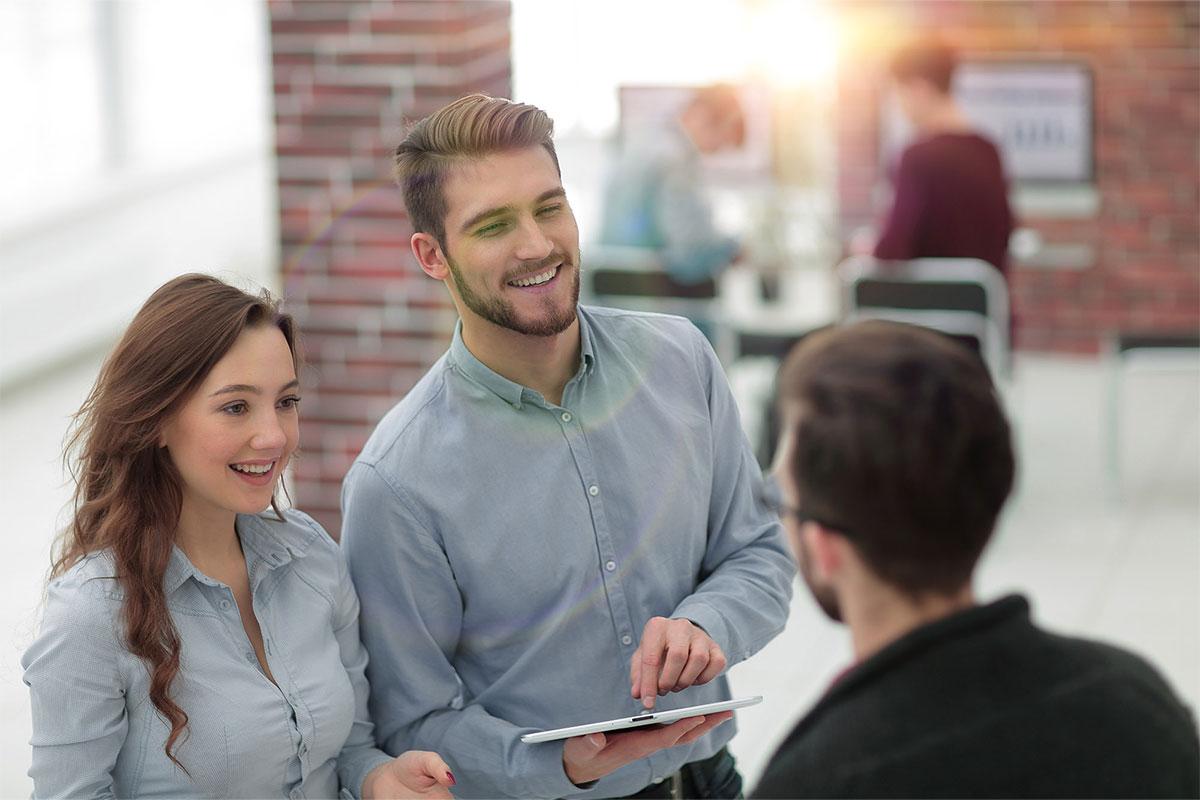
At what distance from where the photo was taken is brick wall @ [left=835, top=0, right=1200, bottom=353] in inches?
306

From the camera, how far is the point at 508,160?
2.15m

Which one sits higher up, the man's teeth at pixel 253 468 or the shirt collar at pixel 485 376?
the shirt collar at pixel 485 376

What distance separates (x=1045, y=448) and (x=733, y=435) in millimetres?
4879

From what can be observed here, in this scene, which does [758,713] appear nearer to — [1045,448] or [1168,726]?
[1045,448]

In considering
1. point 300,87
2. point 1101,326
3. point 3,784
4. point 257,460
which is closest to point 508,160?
point 257,460

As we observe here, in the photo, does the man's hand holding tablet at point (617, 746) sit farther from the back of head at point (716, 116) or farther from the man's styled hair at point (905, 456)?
the back of head at point (716, 116)

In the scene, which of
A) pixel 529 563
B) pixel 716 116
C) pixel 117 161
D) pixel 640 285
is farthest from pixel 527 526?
pixel 117 161

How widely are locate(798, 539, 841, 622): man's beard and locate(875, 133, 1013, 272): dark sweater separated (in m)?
4.65

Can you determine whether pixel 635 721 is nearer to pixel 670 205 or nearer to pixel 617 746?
pixel 617 746

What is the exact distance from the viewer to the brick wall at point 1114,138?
7762mm

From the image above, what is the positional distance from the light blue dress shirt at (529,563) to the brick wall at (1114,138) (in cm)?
602

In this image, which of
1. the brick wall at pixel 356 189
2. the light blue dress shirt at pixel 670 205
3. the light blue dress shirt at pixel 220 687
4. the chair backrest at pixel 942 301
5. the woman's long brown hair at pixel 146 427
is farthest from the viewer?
the light blue dress shirt at pixel 670 205

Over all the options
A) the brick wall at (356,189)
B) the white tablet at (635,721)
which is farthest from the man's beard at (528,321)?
the brick wall at (356,189)

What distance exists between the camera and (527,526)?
2.20 meters
